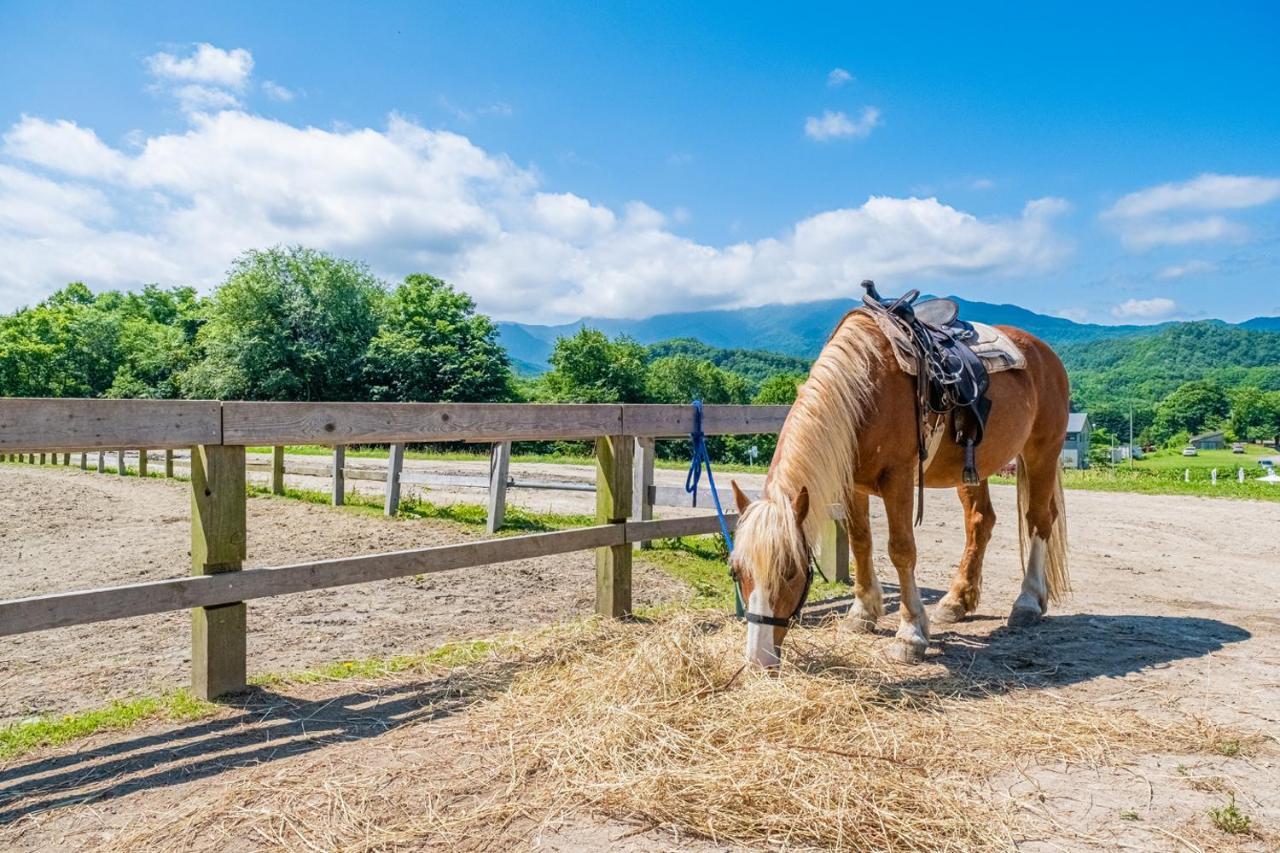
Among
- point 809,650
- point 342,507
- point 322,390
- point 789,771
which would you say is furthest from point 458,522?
point 322,390

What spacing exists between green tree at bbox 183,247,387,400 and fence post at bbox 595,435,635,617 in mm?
35353

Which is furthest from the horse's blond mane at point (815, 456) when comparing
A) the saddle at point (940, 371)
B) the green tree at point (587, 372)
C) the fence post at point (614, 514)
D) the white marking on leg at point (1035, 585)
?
the green tree at point (587, 372)

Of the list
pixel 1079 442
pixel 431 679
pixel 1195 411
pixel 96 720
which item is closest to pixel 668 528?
pixel 431 679

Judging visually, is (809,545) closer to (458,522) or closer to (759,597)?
(759,597)

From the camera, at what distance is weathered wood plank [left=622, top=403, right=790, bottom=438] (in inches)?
191

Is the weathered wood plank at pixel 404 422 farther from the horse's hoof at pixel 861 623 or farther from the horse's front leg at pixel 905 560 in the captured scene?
the horse's hoof at pixel 861 623

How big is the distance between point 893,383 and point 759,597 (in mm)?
1536

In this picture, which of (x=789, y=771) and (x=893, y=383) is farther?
(x=893, y=383)

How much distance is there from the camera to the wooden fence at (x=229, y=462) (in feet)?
9.31

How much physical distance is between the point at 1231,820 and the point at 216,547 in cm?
383

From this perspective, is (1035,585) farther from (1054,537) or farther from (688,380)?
(688,380)

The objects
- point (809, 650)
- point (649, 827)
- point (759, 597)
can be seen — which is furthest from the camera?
point (809, 650)

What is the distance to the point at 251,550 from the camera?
7062 millimetres

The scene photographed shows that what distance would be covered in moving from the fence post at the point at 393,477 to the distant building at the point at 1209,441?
424 ft
